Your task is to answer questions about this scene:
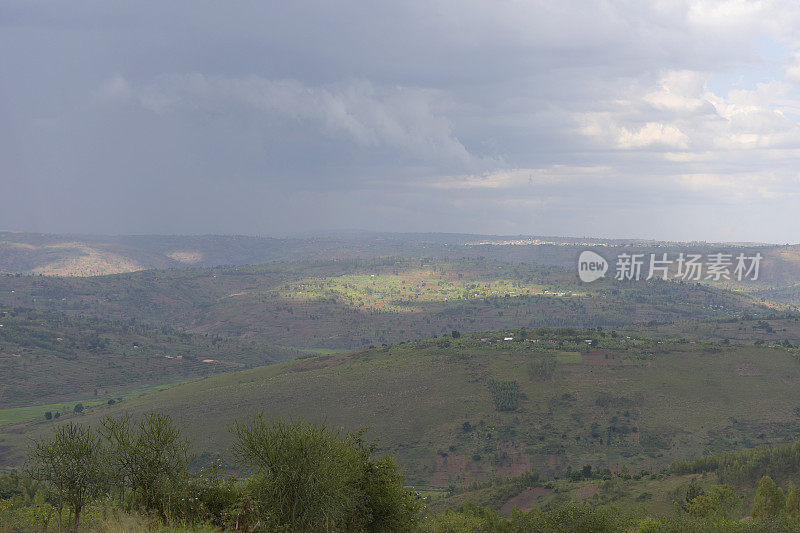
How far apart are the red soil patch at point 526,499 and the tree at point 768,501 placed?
148 ft

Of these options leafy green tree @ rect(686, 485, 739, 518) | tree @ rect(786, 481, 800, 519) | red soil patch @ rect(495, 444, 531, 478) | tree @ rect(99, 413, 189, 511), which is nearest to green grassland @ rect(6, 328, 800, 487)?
red soil patch @ rect(495, 444, 531, 478)

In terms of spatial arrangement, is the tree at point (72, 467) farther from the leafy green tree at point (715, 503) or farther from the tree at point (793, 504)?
the leafy green tree at point (715, 503)

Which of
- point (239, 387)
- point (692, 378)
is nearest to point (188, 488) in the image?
point (239, 387)

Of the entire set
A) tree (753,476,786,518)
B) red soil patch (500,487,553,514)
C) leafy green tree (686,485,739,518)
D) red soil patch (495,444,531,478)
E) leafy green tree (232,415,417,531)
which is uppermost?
leafy green tree (232,415,417,531)

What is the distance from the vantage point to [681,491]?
99.8 m

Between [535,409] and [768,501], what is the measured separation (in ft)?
310

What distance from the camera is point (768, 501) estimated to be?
7569 cm

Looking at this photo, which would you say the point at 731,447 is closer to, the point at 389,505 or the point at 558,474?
the point at 558,474

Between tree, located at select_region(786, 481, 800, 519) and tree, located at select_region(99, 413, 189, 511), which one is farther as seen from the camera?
tree, located at select_region(786, 481, 800, 519)

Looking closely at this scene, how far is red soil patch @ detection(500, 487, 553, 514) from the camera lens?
371 feet

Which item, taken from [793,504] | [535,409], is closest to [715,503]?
[793,504]

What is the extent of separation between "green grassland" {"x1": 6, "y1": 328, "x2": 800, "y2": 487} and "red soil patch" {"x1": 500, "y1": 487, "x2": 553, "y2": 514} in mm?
18302

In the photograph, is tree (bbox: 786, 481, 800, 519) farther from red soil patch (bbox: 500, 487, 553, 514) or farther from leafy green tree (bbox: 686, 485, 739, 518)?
red soil patch (bbox: 500, 487, 553, 514)

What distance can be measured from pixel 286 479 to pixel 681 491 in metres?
88.1
